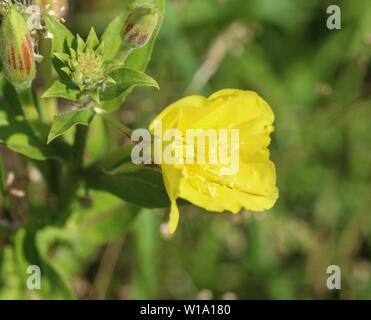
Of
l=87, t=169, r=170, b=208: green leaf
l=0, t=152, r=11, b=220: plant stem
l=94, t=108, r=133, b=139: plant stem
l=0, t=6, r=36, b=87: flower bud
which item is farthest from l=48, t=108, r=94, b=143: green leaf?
l=0, t=152, r=11, b=220: plant stem

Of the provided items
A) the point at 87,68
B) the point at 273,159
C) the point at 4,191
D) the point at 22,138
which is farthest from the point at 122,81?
the point at 273,159

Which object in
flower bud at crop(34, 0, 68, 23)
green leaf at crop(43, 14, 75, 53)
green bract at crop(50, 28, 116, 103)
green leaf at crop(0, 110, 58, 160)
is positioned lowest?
green leaf at crop(0, 110, 58, 160)

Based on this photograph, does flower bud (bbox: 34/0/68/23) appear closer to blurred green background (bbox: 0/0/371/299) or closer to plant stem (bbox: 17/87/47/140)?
plant stem (bbox: 17/87/47/140)

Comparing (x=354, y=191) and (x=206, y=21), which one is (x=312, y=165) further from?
(x=206, y=21)

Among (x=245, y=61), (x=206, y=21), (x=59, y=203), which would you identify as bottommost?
(x=59, y=203)

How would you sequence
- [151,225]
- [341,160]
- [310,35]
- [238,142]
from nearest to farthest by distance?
1. [238,142]
2. [151,225]
3. [341,160]
4. [310,35]

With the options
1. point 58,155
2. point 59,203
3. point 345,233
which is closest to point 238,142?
point 58,155
